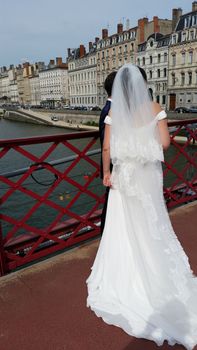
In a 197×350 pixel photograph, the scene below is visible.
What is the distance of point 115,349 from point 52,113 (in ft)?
213

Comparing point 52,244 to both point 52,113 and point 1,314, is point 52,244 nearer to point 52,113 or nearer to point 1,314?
point 1,314

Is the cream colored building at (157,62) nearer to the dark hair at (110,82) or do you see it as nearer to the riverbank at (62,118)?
the riverbank at (62,118)

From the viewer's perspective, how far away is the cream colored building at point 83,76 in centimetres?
6923

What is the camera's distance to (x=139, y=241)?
240 cm

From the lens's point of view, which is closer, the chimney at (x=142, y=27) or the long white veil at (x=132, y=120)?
the long white veil at (x=132, y=120)

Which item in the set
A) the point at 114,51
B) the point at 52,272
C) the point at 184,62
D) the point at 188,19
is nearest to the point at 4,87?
the point at 114,51

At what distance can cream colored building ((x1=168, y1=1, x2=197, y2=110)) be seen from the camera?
43.1 metres

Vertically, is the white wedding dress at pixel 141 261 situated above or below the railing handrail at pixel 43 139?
below

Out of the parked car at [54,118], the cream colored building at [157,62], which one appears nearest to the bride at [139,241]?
the cream colored building at [157,62]

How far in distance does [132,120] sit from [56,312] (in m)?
1.69

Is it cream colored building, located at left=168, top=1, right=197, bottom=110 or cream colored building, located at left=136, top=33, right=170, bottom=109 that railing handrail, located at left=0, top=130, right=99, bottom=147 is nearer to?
cream colored building, located at left=168, top=1, right=197, bottom=110

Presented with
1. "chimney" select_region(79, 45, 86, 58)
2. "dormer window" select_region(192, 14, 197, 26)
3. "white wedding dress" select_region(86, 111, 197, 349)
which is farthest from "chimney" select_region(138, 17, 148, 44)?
"white wedding dress" select_region(86, 111, 197, 349)

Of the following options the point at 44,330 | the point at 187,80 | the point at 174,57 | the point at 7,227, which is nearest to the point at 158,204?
the point at 44,330

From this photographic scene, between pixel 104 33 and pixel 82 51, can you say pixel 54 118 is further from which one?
pixel 82 51
